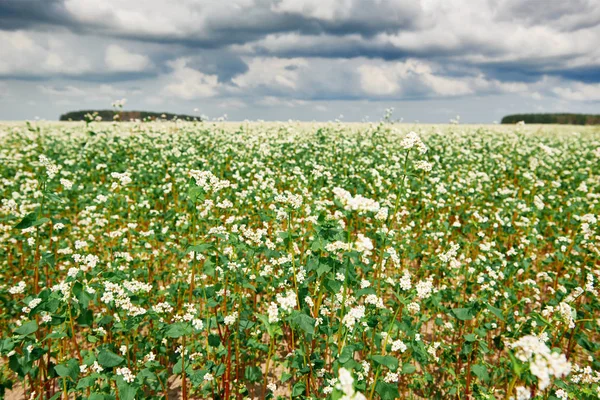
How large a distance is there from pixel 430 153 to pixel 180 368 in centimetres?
1496

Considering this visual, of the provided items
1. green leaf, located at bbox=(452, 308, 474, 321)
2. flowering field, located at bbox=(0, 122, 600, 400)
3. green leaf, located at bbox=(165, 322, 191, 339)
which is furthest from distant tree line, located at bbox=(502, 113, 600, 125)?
green leaf, located at bbox=(165, 322, 191, 339)

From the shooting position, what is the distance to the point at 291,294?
3838 millimetres

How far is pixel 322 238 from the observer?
390 cm

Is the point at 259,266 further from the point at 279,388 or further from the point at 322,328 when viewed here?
the point at 322,328

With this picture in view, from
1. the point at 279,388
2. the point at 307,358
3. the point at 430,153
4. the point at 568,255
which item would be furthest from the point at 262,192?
the point at 430,153

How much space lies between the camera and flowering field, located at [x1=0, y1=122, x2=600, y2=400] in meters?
3.90

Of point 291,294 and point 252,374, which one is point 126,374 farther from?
point 291,294

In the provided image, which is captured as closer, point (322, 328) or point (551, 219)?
point (322, 328)

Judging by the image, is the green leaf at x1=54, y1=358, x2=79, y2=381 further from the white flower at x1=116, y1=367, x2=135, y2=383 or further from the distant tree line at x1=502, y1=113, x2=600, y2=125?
the distant tree line at x1=502, y1=113, x2=600, y2=125

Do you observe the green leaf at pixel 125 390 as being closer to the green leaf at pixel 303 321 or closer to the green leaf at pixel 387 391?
the green leaf at pixel 303 321

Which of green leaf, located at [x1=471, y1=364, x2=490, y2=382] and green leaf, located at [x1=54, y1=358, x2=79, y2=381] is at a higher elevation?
green leaf, located at [x1=54, y1=358, x2=79, y2=381]

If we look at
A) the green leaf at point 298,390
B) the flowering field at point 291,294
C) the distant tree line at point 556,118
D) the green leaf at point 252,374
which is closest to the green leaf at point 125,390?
the flowering field at point 291,294

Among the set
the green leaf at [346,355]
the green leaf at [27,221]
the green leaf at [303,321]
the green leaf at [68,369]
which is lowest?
the green leaf at [68,369]

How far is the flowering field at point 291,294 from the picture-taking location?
12.8 ft
